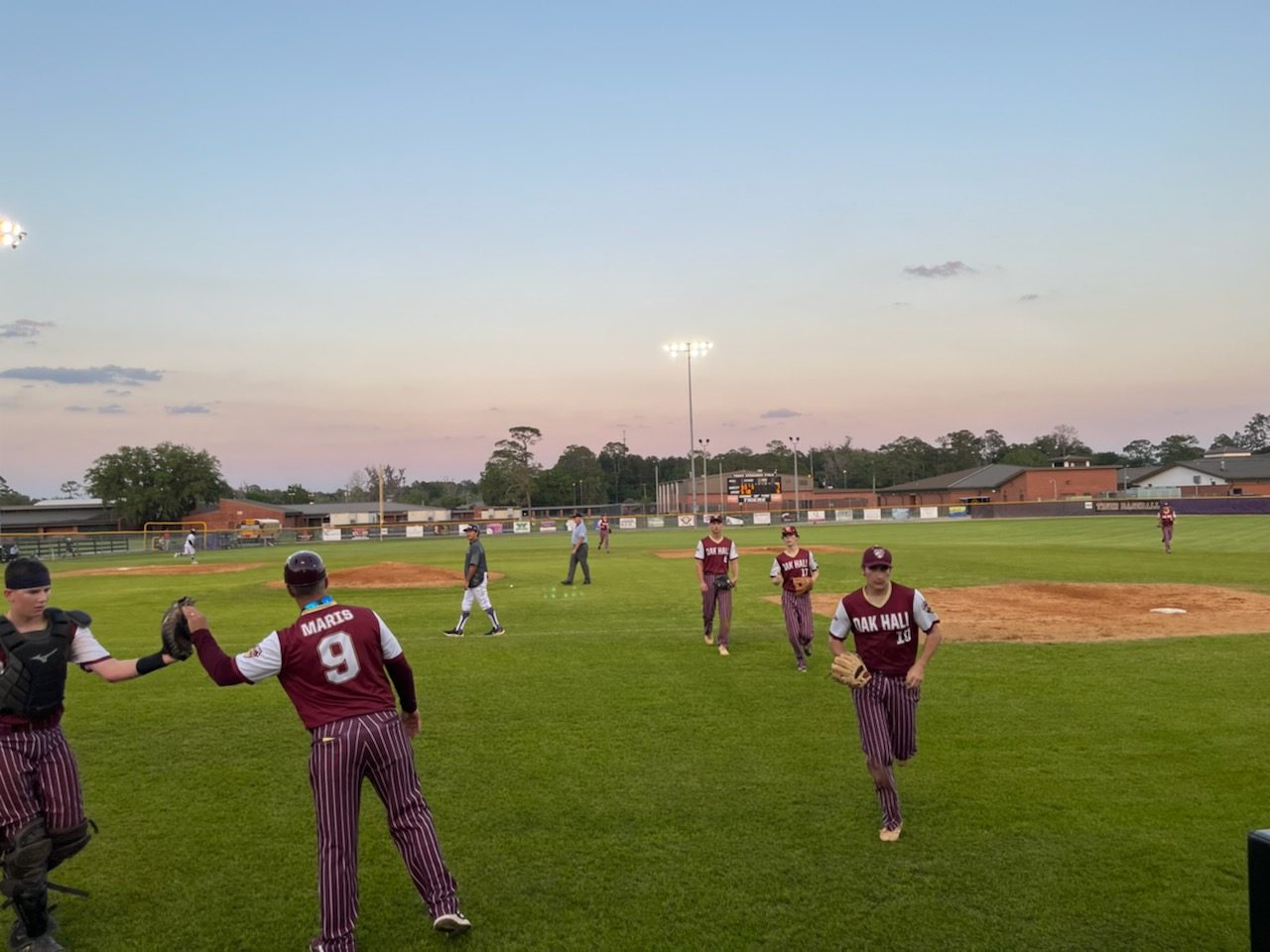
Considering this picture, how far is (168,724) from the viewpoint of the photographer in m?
9.55

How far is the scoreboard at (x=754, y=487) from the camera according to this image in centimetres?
6894

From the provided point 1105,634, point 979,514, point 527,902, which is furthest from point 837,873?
point 979,514

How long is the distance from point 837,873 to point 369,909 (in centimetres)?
300

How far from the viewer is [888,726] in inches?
239

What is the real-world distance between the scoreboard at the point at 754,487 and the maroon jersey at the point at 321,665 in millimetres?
64453

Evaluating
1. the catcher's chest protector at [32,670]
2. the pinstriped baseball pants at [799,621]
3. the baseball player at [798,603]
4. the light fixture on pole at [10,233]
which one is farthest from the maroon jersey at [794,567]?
the light fixture on pole at [10,233]

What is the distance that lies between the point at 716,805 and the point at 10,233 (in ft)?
102

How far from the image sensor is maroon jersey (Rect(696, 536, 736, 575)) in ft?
42.4

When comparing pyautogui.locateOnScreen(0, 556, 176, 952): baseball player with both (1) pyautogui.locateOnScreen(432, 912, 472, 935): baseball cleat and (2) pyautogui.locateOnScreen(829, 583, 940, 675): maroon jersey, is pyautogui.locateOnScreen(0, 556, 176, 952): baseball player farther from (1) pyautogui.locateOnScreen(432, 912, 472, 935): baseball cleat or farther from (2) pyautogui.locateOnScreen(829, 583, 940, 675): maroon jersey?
(2) pyautogui.locateOnScreen(829, 583, 940, 675): maroon jersey

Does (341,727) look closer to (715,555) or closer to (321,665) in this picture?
(321,665)

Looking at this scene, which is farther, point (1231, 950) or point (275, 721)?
point (275, 721)

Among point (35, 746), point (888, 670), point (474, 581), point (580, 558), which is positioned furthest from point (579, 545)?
point (35, 746)

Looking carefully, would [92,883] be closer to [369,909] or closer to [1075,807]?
[369,909]

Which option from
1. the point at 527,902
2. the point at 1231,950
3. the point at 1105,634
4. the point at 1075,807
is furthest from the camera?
the point at 1105,634
